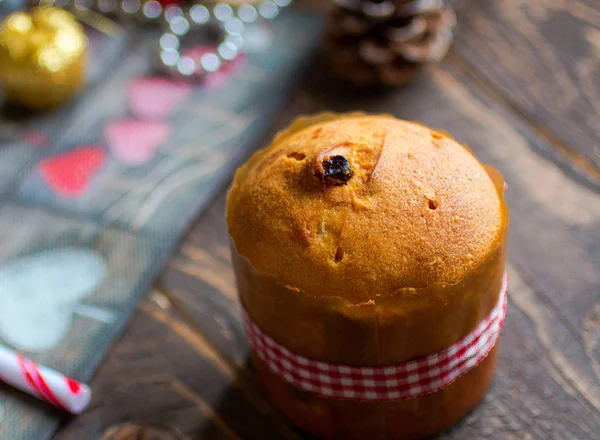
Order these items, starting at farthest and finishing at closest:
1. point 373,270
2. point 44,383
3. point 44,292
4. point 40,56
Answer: point 40,56 < point 44,292 < point 44,383 < point 373,270

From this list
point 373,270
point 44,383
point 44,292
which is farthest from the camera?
point 44,292

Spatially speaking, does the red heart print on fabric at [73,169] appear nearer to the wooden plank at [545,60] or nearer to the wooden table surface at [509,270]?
the wooden table surface at [509,270]

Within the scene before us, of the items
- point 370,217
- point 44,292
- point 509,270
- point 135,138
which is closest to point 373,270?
point 370,217

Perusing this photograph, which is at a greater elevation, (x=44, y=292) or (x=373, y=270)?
(x=373, y=270)

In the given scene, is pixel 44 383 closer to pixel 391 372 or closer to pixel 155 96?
pixel 391 372

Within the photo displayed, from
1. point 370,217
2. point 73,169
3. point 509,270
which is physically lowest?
point 73,169

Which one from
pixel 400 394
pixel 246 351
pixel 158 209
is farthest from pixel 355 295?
pixel 158 209

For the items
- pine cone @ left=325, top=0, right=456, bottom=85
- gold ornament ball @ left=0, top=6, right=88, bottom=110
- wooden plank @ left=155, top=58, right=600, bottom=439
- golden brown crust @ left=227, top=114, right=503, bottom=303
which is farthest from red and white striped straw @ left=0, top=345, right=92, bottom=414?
pine cone @ left=325, top=0, right=456, bottom=85

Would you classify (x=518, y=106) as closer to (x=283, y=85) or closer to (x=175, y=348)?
(x=283, y=85)
